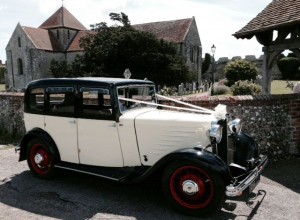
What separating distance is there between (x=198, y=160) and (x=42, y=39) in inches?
1778

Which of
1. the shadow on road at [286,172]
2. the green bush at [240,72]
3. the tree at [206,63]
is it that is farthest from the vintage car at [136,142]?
the tree at [206,63]

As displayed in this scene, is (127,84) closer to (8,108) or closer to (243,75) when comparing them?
(8,108)

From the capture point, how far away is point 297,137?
6.61 metres

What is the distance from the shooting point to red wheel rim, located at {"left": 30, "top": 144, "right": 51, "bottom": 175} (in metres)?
5.48

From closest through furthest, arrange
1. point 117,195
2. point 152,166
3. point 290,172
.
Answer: point 152,166 → point 117,195 → point 290,172

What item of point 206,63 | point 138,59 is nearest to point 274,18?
point 138,59

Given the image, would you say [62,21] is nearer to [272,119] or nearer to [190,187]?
[272,119]

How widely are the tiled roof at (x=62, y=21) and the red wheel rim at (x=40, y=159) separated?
4348cm

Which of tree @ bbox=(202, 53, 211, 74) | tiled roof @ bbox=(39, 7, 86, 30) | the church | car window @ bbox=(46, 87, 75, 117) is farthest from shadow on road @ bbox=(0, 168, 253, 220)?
tree @ bbox=(202, 53, 211, 74)

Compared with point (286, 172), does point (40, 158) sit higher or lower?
higher

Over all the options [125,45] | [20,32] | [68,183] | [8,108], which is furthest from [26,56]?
[68,183]

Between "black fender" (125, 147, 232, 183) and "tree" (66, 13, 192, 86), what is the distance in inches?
973

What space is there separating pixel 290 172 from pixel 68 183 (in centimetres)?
427

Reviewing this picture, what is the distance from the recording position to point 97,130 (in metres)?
4.86
